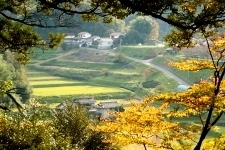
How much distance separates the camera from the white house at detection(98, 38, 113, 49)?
255 feet

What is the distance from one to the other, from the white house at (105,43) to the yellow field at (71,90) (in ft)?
88.6

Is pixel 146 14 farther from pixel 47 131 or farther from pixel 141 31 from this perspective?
pixel 141 31

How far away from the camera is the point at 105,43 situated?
78562mm

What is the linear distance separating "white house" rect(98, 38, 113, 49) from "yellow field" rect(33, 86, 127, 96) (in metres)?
27.0

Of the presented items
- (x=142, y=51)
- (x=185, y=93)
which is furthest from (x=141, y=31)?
(x=185, y=93)

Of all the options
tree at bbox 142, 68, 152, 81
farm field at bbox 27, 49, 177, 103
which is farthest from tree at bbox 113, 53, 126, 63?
tree at bbox 142, 68, 152, 81

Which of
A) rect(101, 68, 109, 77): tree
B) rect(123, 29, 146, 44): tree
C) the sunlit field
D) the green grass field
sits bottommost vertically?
the sunlit field

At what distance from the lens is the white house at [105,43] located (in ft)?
255

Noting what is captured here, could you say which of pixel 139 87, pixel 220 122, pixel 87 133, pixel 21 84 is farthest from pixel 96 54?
pixel 87 133

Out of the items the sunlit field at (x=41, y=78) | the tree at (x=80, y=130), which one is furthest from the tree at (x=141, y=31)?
the tree at (x=80, y=130)

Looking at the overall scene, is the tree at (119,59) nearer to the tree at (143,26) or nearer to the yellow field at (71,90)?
the yellow field at (71,90)

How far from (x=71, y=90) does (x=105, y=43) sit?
103ft

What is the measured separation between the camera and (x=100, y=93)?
47.4 m

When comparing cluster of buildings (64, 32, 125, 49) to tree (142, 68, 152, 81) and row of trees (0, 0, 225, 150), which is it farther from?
row of trees (0, 0, 225, 150)
